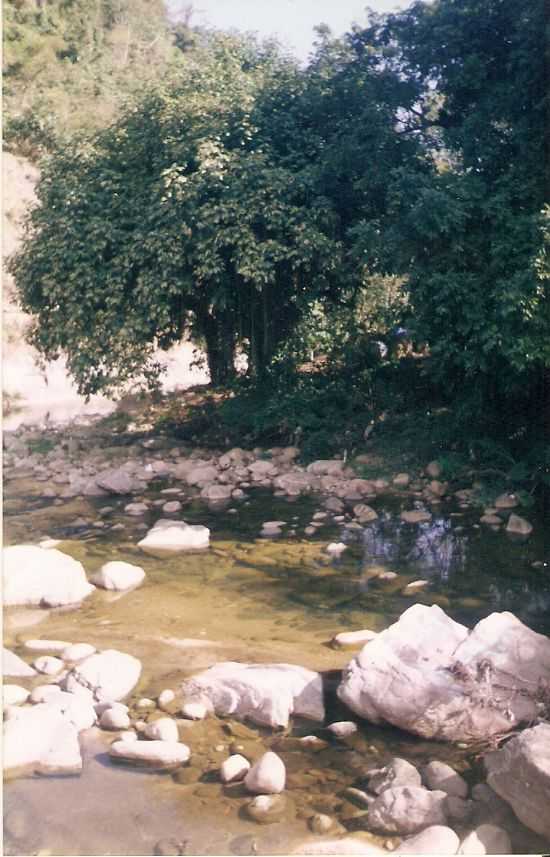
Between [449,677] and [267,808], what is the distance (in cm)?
125

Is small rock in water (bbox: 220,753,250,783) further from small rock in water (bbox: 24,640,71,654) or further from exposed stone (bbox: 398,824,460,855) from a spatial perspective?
small rock in water (bbox: 24,640,71,654)

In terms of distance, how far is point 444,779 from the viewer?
139 inches

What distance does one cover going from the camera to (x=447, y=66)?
9.51m

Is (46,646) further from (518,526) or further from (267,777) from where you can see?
(518,526)

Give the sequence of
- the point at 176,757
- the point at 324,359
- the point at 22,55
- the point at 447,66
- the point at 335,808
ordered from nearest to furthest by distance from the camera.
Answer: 1. the point at 335,808
2. the point at 176,757
3. the point at 447,66
4. the point at 22,55
5. the point at 324,359

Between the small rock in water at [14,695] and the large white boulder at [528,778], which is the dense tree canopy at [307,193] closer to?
the large white boulder at [528,778]

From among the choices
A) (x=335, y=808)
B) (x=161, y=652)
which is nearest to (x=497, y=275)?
(x=161, y=652)

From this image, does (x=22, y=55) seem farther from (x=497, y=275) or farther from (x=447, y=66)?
(x=497, y=275)

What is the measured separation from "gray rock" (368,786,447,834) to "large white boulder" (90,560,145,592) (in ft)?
10.5

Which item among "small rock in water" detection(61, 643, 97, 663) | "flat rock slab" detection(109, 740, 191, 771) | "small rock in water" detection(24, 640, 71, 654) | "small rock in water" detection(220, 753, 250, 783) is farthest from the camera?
"small rock in water" detection(24, 640, 71, 654)

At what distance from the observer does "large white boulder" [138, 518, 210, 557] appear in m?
7.13

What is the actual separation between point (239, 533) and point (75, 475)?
3211 mm

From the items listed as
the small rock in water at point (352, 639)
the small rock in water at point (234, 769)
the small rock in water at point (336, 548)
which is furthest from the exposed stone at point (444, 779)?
the small rock in water at point (336, 548)

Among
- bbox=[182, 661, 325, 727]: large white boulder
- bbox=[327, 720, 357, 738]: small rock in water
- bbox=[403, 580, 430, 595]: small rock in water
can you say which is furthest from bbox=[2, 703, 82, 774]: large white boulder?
bbox=[403, 580, 430, 595]: small rock in water
